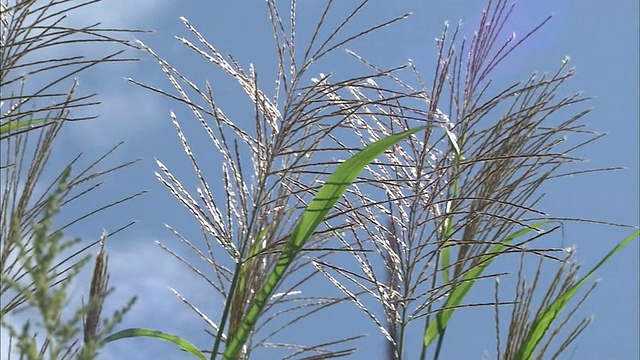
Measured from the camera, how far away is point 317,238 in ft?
5.97

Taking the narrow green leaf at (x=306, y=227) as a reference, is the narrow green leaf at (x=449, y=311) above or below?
above

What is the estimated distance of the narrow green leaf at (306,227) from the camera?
4.90ft

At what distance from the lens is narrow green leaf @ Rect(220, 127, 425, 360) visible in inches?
58.8

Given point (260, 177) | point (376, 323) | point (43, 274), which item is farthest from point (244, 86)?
point (43, 274)

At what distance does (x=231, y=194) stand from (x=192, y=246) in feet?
0.73

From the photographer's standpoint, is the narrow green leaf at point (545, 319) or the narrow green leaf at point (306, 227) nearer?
the narrow green leaf at point (306, 227)

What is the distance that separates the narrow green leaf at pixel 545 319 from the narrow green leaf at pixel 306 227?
0.74 metres

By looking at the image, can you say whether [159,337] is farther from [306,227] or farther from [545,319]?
[545,319]

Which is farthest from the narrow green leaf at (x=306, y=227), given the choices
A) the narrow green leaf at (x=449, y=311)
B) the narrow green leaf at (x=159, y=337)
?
the narrow green leaf at (x=449, y=311)

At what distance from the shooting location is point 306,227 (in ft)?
4.98

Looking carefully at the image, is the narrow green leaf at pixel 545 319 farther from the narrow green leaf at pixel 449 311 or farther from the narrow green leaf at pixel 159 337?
the narrow green leaf at pixel 159 337

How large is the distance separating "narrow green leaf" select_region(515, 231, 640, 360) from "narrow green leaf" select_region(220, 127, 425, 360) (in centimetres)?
74

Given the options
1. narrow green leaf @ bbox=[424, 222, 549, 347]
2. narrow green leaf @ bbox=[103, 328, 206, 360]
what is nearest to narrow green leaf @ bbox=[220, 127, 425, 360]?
narrow green leaf @ bbox=[103, 328, 206, 360]

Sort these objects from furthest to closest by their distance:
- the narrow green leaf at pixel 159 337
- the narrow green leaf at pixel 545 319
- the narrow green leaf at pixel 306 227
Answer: the narrow green leaf at pixel 545 319 → the narrow green leaf at pixel 159 337 → the narrow green leaf at pixel 306 227
